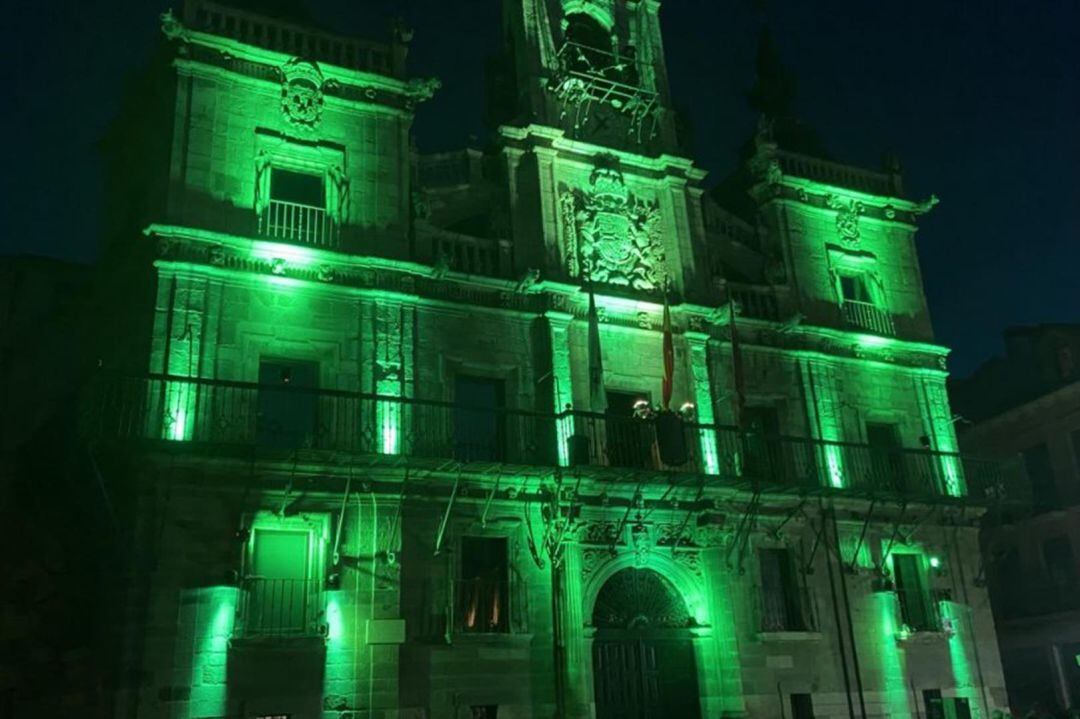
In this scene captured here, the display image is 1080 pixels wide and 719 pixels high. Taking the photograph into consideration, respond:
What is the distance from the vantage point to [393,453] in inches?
721

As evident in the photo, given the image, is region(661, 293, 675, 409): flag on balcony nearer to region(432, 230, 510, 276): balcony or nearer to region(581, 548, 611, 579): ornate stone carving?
region(581, 548, 611, 579): ornate stone carving

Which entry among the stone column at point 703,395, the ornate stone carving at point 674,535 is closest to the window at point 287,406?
the ornate stone carving at point 674,535

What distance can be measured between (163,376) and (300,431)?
2924 mm

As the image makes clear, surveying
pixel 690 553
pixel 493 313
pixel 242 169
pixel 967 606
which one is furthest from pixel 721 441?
pixel 242 169

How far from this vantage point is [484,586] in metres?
18.8

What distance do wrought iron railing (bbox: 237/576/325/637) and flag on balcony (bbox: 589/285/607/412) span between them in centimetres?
645

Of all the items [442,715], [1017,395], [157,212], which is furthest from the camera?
[1017,395]

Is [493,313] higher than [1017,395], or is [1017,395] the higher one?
[1017,395]

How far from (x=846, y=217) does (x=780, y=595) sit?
10.3 metres

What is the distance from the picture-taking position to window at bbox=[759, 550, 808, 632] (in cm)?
2125

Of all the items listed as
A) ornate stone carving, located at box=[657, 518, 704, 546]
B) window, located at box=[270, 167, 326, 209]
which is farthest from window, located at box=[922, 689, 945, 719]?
window, located at box=[270, 167, 326, 209]

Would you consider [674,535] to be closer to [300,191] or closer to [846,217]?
[300,191]

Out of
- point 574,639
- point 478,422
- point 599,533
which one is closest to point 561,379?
point 478,422

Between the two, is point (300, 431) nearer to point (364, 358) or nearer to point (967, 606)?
point (364, 358)
